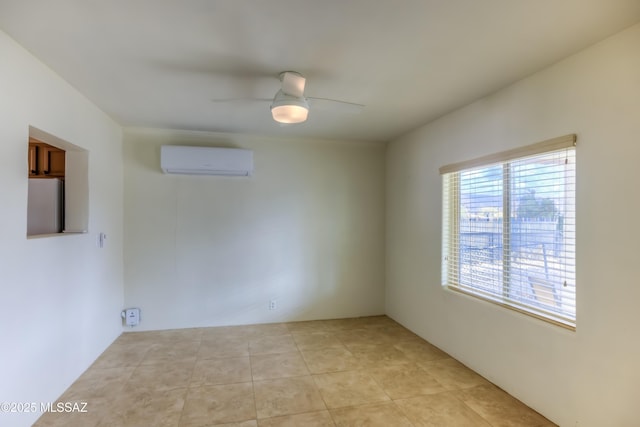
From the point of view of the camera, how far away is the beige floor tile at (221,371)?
8.96ft

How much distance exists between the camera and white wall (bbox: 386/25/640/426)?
1.79 metres

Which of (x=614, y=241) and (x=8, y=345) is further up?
(x=614, y=241)

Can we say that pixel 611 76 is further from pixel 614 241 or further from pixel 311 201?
pixel 311 201

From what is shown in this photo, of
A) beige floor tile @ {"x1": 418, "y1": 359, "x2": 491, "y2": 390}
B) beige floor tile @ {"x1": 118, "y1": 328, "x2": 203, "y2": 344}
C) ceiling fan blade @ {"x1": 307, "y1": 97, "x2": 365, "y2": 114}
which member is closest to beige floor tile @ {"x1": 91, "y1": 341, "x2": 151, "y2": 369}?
beige floor tile @ {"x1": 118, "y1": 328, "x2": 203, "y2": 344}

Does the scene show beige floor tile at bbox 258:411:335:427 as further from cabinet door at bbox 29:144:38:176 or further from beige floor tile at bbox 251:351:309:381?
cabinet door at bbox 29:144:38:176

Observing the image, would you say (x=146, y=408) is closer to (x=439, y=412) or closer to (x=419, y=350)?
(x=439, y=412)

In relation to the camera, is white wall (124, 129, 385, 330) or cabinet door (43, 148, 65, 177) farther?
white wall (124, 129, 385, 330)

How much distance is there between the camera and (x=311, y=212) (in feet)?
14.4

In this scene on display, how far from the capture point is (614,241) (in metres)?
1.85

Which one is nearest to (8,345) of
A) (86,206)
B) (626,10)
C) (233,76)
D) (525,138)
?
(86,206)

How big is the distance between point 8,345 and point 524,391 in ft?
11.3

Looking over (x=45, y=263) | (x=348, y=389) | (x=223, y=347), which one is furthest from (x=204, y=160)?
(x=348, y=389)

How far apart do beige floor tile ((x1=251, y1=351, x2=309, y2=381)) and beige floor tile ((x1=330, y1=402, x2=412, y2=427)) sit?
2.15ft

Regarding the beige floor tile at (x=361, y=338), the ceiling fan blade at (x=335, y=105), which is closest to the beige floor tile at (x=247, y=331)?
the beige floor tile at (x=361, y=338)
